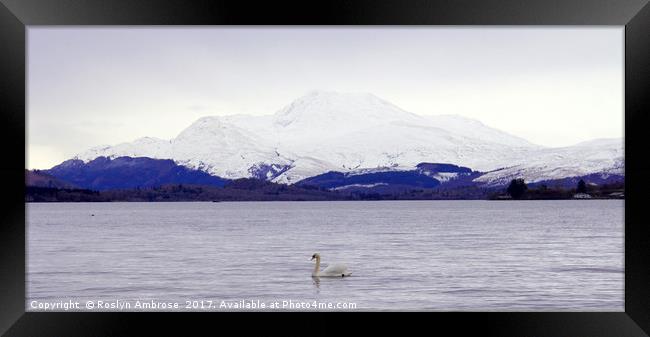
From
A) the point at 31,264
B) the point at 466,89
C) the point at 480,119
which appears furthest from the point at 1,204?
the point at 480,119

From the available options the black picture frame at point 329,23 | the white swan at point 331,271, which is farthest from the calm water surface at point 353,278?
the black picture frame at point 329,23

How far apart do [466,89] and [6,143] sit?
82707 mm

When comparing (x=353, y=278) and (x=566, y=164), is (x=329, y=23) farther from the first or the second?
(x=566, y=164)

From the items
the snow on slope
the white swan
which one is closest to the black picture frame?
the white swan

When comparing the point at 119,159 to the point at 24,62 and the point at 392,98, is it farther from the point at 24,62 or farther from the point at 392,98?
the point at 24,62

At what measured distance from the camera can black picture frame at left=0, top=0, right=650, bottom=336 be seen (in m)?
5.46

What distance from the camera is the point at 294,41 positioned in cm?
10256

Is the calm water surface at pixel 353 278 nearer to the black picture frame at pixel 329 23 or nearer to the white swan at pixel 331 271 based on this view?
the white swan at pixel 331 271

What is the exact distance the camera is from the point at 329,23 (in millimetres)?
5688

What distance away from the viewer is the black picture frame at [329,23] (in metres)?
5.46

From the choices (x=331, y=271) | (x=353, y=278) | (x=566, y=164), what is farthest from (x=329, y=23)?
(x=566, y=164)

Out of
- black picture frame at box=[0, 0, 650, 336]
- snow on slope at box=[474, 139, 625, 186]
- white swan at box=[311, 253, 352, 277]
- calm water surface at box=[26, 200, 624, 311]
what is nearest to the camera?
black picture frame at box=[0, 0, 650, 336]

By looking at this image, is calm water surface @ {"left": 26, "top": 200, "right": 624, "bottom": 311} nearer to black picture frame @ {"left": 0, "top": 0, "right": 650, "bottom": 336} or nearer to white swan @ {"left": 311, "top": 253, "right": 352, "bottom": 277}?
white swan @ {"left": 311, "top": 253, "right": 352, "bottom": 277}

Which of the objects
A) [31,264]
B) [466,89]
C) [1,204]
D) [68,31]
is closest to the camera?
[1,204]
